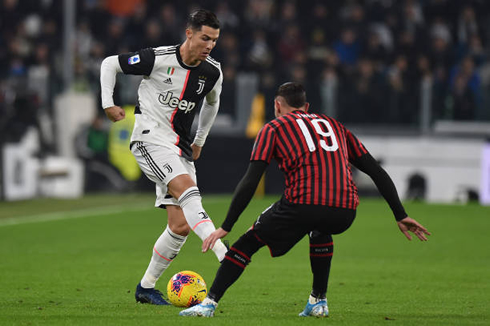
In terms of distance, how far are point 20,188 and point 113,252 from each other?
845cm

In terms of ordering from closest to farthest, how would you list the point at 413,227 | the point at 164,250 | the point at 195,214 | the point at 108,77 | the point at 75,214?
the point at 413,227 → the point at 195,214 → the point at 108,77 → the point at 164,250 → the point at 75,214

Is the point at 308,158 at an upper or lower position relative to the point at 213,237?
upper

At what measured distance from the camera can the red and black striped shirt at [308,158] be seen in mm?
5809

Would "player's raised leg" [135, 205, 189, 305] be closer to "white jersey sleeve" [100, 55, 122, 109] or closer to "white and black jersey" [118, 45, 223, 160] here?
"white and black jersey" [118, 45, 223, 160]

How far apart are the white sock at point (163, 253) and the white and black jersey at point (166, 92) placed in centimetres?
64

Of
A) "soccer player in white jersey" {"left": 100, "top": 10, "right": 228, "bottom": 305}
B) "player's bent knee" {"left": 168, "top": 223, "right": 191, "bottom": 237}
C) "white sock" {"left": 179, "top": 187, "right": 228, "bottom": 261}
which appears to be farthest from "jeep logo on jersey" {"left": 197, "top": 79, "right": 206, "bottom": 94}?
"player's bent knee" {"left": 168, "top": 223, "right": 191, "bottom": 237}

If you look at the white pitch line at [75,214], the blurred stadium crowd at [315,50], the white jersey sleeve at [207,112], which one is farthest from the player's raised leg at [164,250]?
the blurred stadium crowd at [315,50]

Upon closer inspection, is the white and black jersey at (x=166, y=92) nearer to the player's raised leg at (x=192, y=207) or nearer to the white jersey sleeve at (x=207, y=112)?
the white jersey sleeve at (x=207, y=112)

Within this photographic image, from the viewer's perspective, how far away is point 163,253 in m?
7.01

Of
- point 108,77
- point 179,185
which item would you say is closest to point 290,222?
point 179,185

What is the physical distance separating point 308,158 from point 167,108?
60.1 inches

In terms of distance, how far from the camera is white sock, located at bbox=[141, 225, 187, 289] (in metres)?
6.98

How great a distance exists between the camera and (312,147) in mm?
5867

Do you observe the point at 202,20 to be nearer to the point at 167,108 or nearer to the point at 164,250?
the point at 167,108
